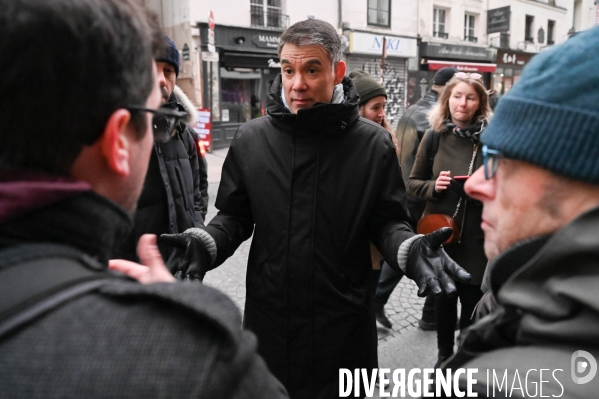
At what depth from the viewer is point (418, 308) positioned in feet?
14.0

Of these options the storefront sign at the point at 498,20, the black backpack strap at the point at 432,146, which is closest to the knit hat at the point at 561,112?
the black backpack strap at the point at 432,146

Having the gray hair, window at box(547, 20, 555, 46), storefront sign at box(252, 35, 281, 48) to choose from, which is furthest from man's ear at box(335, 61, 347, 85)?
window at box(547, 20, 555, 46)

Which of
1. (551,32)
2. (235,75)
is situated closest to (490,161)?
(235,75)

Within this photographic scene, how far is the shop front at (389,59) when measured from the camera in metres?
17.0

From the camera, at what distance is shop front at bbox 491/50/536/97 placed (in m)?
22.5

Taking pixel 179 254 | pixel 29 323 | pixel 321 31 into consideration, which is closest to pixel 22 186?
pixel 29 323

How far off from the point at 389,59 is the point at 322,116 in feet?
57.3

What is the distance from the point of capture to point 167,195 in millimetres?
2799

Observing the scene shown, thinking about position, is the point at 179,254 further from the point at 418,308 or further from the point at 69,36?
the point at 418,308

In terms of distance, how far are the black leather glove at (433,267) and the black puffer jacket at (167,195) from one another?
5.01ft

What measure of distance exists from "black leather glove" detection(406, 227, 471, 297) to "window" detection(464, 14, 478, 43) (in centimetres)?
2157

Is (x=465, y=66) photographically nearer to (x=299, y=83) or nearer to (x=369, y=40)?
(x=369, y=40)

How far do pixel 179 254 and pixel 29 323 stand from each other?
4.46 ft

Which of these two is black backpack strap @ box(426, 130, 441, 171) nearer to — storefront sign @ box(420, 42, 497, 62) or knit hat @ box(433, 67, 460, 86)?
knit hat @ box(433, 67, 460, 86)
